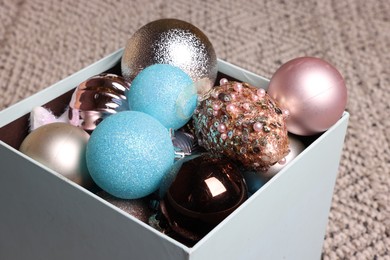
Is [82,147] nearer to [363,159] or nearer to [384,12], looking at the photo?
[363,159]

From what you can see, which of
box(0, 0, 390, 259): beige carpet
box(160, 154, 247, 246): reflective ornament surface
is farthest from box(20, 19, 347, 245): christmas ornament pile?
box(0, 0, 390, 259): beige carpet

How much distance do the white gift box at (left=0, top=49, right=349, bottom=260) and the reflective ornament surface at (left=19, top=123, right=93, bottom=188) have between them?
3 cm

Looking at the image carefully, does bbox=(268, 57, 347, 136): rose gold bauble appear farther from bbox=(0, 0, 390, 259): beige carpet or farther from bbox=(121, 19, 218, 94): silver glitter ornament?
bbox=(0, 0, 390, 259): beige carpet

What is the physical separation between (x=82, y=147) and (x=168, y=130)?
0.12 m

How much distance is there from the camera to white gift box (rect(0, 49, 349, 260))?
0.75 m

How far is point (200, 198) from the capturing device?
0.77m

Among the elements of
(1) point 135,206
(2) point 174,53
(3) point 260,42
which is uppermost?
(2) point 174,53

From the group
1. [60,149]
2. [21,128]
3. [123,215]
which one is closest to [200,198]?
[123,215]

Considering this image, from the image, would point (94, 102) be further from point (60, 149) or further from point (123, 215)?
point (123, 215)

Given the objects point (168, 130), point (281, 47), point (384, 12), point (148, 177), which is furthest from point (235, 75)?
point (384, 12)

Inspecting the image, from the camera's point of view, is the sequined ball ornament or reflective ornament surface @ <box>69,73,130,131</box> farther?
reflective ornament surface @ <box>69,73,130,131</box>

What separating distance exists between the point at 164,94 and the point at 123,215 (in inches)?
8.1

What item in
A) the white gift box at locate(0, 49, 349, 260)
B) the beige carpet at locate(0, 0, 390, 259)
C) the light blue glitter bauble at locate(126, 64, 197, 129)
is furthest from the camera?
the beige carpet at locate(0, 0, 390, 259)

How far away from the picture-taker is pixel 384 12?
184 cm
